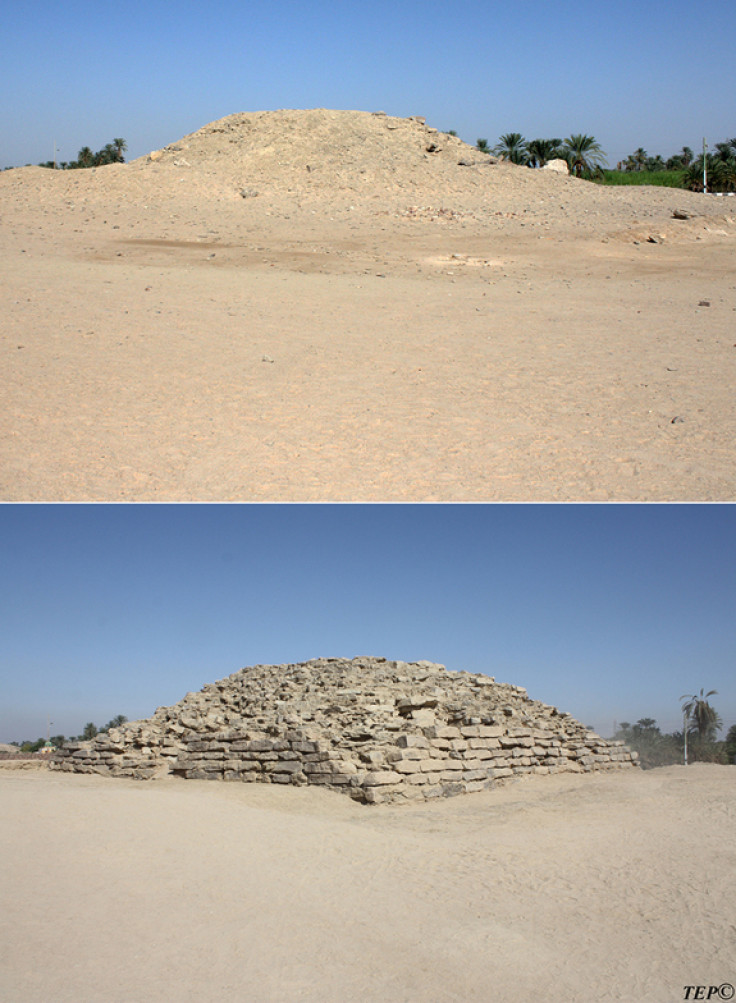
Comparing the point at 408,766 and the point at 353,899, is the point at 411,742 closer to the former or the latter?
the point at 408,766

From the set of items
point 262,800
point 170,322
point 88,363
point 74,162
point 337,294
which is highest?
point 74,162

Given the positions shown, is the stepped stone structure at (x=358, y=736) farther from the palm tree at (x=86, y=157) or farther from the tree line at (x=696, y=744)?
the palm tree at (x=86, y=157)

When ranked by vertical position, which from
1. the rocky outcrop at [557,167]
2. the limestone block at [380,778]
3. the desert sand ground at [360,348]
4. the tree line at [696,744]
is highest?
the rocky outcrop at [557,167]

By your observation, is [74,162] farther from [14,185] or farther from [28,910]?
[28,910]

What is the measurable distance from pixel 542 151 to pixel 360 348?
43.7 metres

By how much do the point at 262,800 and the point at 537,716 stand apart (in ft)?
18.5

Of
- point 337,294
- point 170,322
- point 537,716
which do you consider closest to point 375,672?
point 537,716

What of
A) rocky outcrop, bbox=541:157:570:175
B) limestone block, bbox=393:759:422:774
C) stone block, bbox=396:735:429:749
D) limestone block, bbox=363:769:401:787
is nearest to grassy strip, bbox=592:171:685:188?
rocky outcrop, bbox=541:157:570:175

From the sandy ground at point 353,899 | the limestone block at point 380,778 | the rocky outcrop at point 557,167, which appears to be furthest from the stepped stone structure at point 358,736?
the rocky outcrop at point 557,167

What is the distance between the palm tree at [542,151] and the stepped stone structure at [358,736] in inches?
1811

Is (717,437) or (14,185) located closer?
(717,437)

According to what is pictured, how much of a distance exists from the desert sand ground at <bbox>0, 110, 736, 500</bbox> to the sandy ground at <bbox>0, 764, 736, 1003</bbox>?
3413mm

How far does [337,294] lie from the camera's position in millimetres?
18766

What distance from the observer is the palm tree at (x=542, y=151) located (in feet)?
171
